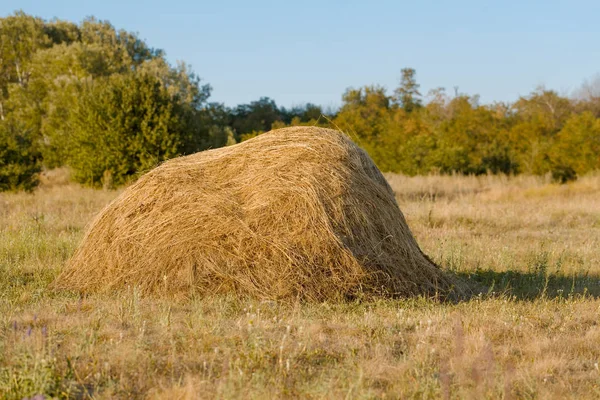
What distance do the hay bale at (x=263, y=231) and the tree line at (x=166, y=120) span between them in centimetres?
548

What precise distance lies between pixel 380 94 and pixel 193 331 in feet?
164

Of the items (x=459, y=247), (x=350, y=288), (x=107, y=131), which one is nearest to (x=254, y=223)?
(x=350, y=288)

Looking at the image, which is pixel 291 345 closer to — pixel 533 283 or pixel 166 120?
pixel 533 283

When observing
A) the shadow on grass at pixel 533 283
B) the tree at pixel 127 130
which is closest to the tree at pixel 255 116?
the tree at pixel 127 130

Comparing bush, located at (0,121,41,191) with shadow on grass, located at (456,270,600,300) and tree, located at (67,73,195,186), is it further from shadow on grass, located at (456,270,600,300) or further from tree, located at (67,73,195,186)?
shadow on grass, located at (456,270,600,300)

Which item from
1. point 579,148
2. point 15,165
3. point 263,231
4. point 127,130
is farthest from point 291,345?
point 579,148

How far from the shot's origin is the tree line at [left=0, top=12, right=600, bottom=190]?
1069 inches

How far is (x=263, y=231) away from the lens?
21.6 feet

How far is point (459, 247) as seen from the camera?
1059cm

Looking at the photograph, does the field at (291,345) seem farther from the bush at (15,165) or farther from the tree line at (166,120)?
the bush at (15,165)

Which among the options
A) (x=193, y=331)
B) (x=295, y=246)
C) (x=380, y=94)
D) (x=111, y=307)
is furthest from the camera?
(x=380, y=94)

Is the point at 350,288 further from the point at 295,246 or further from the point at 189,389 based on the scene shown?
the point at 189,389

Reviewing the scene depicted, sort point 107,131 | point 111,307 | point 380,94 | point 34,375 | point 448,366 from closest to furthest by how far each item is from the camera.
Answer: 1. point 34,375
2. point 448,366
3. point 111,307
4. point 107,131
5. point 380,94

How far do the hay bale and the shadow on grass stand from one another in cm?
126
